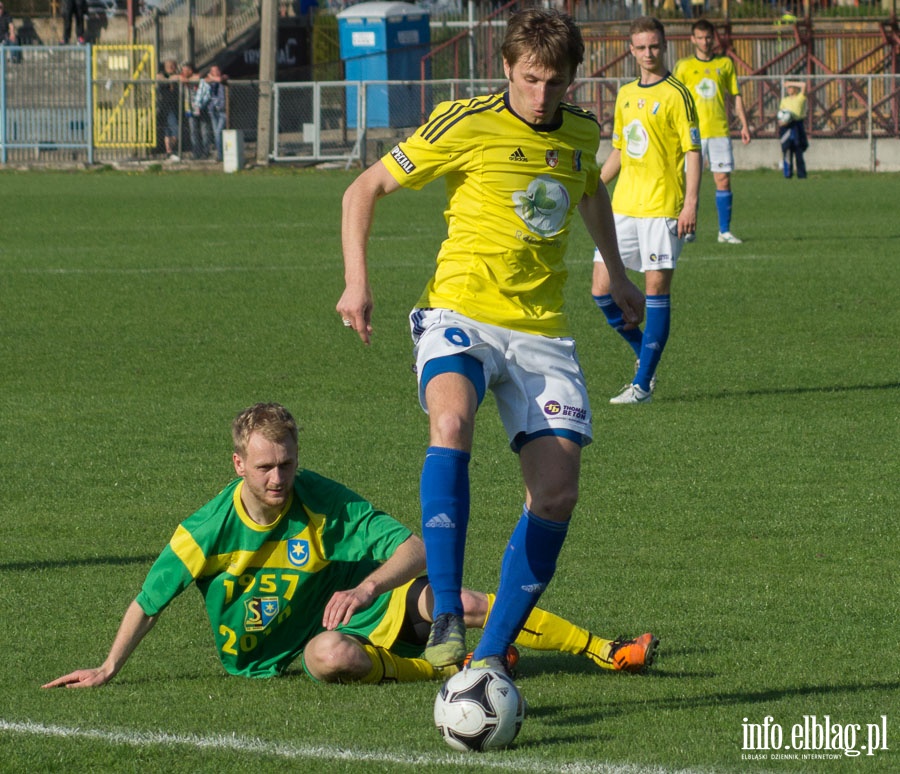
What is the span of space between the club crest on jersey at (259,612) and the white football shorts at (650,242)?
5.67 m

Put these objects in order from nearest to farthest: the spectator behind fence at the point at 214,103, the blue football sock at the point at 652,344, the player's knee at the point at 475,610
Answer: the player's knee at the point at 475,610 → the blue football sock at the point at 652,344 → the spectator behind fence at the point at 214,103

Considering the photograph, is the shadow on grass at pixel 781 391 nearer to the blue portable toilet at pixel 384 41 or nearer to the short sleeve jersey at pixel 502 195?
the short sleeve jersey at pixel 502 195

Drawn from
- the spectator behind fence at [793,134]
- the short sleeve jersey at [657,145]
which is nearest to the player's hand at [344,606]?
the short sleeve jersey at [657,145]

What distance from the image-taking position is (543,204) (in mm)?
5266

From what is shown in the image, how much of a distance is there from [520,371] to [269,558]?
0.98 metres

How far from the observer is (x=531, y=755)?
4.46 metres

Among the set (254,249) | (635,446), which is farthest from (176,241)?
(635,446)

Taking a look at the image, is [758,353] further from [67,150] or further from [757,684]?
[67,150]

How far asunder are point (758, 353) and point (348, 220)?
7.92 meters

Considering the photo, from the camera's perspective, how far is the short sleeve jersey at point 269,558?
17.0ft

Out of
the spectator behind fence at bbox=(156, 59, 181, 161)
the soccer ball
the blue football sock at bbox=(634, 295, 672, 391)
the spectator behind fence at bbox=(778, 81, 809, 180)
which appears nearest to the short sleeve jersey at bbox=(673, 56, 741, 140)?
the blue football sock at bbox=(634, 295, 672, 391)

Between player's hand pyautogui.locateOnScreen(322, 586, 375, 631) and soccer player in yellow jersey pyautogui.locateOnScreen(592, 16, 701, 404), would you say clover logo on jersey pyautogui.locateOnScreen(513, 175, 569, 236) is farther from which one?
soccer player in yellow jersey pyautogui.locateOnScreen(592, 16, 701, 404)

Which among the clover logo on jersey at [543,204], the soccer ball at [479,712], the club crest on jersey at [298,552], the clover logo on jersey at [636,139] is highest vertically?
the clover logo on jersey at [636,139]

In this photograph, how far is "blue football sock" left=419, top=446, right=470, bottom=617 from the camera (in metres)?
4.73
